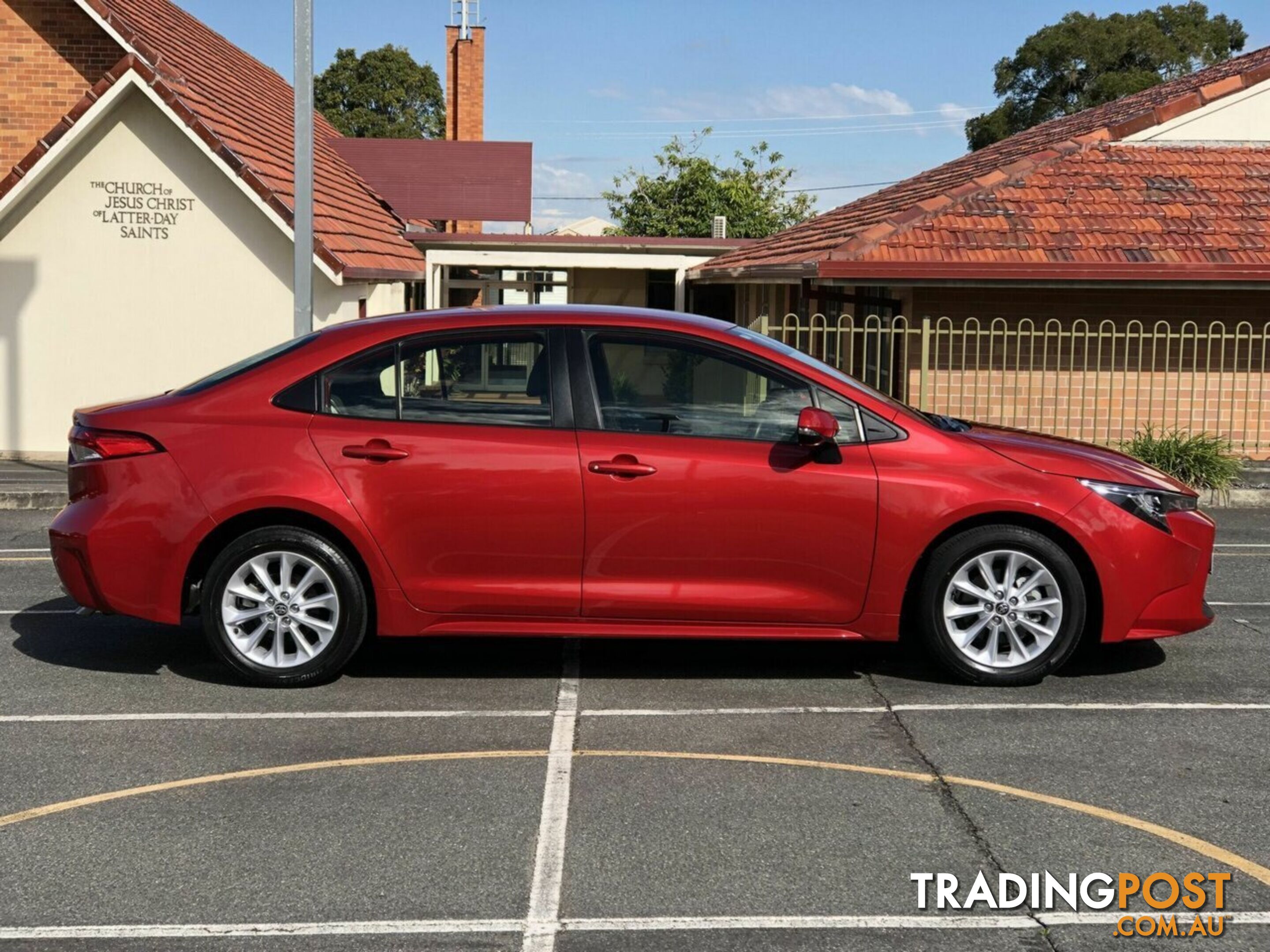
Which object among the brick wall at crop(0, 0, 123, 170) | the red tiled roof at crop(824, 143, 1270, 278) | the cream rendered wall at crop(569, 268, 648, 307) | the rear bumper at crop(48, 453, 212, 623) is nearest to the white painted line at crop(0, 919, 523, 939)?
the rear bumper at crop(48, 453, 212, 623)

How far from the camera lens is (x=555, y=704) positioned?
646cm

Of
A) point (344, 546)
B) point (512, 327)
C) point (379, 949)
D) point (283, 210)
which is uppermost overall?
point (283, 210)

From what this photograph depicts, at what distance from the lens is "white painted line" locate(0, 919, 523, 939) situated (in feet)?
13.2

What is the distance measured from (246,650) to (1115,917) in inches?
155

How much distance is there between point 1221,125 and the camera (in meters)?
18.8

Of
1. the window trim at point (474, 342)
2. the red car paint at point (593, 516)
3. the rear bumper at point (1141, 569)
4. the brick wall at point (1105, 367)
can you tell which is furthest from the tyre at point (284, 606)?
the brick wall at point (1105, 367)

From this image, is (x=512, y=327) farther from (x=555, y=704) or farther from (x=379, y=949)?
(x=379, y=949)

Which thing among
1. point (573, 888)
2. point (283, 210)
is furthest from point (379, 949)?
point (283, 210)

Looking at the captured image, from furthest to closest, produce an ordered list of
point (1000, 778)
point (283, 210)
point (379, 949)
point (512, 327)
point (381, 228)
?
point (381, 228) < point (283, 210) < point (512, 327) < point (1000, 778) < point (379, 949)

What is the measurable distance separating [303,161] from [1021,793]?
31.5 feet

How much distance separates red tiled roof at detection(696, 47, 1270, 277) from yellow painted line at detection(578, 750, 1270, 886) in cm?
1031

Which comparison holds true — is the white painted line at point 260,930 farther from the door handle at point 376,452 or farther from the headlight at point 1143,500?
the headlight at point 1143,500

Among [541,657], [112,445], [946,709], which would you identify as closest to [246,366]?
[112,445]

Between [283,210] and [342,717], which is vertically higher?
[283,210]
